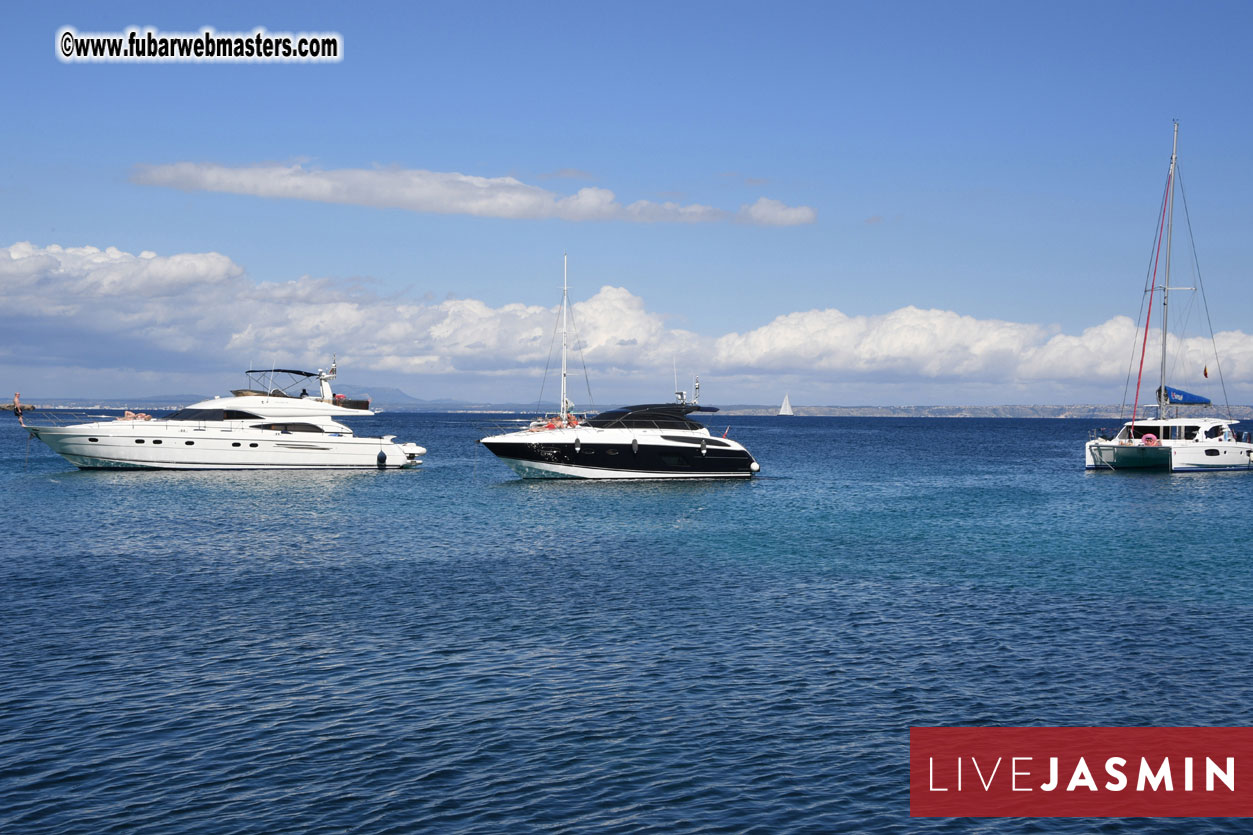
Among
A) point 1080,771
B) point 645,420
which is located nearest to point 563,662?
point 1080,771

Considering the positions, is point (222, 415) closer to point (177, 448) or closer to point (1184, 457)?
point (177, 448)

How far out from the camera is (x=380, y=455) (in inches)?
2881

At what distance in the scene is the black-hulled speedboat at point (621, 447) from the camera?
2446 inches

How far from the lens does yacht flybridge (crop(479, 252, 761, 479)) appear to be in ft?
204

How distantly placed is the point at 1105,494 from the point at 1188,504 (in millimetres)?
6596

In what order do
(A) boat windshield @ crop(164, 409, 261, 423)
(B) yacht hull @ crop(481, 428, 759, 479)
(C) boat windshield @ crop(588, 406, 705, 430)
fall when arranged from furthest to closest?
(A) boat windshield @ crop(164, 409, 261, 423) < (C) boat windshield @ crop(588, 406, 705, 430) < (B) yacht hull @ crop(481, 428, 759, 479)

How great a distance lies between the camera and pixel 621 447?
62.4 meters

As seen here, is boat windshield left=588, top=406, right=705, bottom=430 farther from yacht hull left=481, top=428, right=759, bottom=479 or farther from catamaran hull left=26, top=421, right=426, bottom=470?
catamaran hull left=26, top=421, right=426, bottom=470

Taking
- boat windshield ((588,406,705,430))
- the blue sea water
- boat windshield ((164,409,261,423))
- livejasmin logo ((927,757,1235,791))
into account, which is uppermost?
boat windshield ((164,409,261,423))

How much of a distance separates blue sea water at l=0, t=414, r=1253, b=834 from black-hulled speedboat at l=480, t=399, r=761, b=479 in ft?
58.0

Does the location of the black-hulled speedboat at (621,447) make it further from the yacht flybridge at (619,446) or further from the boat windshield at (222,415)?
the boat windshield at (222,415)

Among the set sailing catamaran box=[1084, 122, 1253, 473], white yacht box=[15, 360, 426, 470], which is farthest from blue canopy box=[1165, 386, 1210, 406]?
white yacht box=[15, 360, 426, 470]

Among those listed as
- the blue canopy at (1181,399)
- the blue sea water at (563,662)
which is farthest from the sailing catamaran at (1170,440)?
the blue sea water at (563,662)

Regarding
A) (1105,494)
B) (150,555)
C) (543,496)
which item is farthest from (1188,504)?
(150,555)
